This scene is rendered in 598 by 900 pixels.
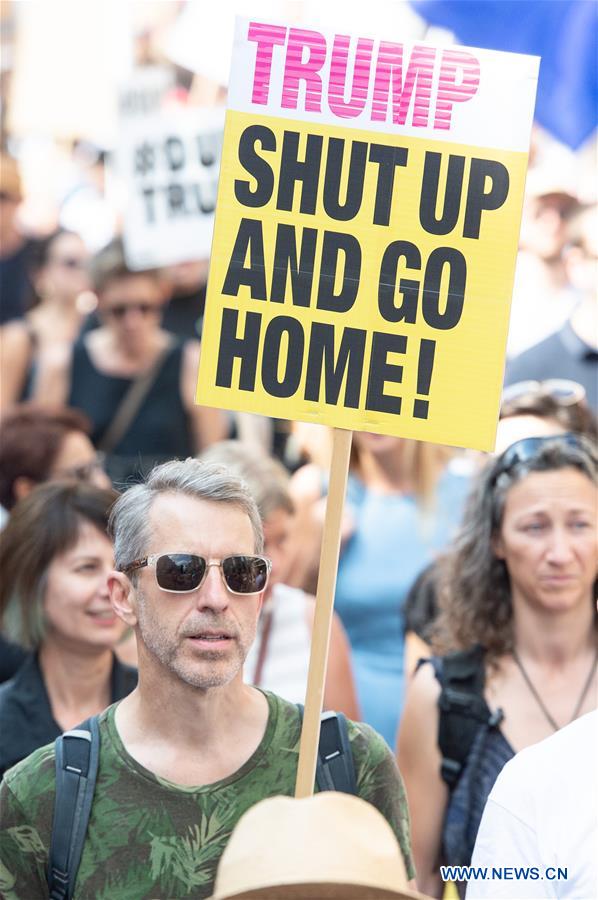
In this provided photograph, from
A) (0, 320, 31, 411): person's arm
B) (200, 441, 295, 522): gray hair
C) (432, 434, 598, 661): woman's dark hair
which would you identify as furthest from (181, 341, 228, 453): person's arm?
(432, 434, 598, 661): woman's dark hair

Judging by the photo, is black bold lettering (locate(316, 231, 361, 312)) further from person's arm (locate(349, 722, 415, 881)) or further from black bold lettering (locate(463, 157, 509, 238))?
person's arm (locate(349, 722, 415, 881))

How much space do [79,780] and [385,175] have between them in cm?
117

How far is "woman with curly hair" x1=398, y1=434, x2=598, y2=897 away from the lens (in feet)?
12.5

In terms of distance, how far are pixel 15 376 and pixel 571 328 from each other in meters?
2.66

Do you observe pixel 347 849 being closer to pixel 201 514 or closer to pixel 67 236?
pixel 201 514

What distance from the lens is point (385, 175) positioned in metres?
2.85

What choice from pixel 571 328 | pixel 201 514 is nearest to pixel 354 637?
pixel 571 328

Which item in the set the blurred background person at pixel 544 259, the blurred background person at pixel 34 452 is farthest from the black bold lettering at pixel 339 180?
the blurred background person at pixel 544 259

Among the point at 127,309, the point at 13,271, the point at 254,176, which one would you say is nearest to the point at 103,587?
the point at 254,176

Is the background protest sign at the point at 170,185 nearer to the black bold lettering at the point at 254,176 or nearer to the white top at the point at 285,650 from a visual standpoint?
the white top at the point at 285,650

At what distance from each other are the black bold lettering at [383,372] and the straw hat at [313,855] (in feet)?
2.61

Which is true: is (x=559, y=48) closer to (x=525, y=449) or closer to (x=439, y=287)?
(x=525, y=449)

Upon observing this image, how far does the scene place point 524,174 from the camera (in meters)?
2.80

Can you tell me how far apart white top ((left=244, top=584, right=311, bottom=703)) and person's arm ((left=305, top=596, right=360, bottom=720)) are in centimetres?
4
